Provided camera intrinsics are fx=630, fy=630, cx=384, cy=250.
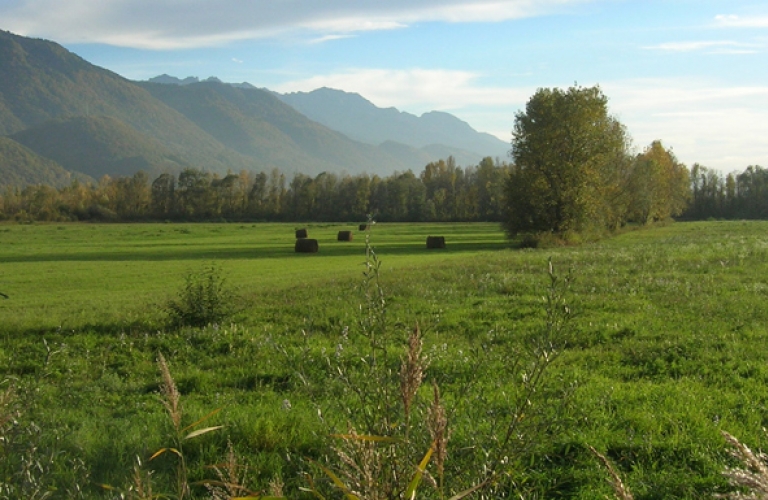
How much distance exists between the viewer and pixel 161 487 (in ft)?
17.4

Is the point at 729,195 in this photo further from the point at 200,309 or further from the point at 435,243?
the point at 200,309

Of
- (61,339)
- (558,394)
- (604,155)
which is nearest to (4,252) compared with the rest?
(61,339)

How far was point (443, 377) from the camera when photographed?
28.1 ft

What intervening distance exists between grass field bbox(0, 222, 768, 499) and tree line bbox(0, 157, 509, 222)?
110913mm

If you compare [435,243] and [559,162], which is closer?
[559,162]

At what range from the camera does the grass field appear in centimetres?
439

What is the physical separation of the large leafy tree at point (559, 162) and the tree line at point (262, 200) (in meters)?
73.5

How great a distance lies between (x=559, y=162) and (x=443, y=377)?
4474cm

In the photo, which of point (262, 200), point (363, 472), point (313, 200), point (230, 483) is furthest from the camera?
point (262, 200)

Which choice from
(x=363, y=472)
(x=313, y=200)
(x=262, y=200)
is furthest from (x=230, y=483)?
(x=262, y=200)

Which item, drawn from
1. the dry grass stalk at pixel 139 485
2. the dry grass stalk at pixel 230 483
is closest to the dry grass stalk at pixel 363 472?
the dry grass stalk at pixel 230 483

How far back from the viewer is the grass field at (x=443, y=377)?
439 cm

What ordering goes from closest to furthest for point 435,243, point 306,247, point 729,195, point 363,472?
point 363,472
point 306,247
point 435,243
point 729,195

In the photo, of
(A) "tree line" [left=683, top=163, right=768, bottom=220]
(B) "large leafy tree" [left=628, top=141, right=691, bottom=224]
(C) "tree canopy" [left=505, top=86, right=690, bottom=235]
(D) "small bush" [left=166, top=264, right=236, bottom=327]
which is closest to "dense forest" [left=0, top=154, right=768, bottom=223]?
(A) "tree line" [left=683, top=163, right=768, bottom=220]
